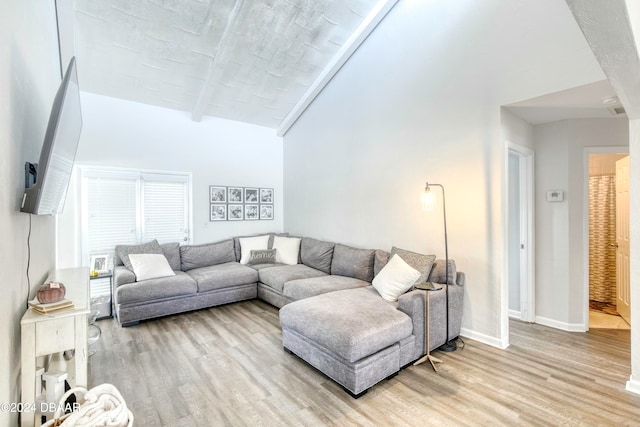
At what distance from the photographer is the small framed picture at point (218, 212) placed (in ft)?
16.7

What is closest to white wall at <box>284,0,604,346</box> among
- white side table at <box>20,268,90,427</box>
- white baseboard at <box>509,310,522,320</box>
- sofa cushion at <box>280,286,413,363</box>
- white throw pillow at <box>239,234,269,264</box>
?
white baseboard at <box>509,310,522,320</box>

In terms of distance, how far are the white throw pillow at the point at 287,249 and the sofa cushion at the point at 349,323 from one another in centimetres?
211

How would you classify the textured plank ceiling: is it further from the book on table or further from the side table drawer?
the side table drawer

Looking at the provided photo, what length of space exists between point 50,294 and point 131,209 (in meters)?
3.13

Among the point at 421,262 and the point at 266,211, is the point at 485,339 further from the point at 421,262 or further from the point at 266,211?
the point at 266,211

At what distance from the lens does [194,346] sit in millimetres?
2936

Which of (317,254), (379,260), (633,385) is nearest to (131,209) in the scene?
(317,254)

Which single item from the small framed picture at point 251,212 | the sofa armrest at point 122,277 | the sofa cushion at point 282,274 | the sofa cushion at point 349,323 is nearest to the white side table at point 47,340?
the sofa cushion at point 349,323

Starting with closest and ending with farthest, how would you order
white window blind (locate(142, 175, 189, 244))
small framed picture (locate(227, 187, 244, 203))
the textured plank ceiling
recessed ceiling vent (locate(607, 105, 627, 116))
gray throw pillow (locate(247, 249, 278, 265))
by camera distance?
recessed ceiling vent (locate(607, 105, 627, 116)) < the textured plank ceiling < white window blind (locate(142, 175, 189, 244)) < gray throw pillow (locate(247, 249, 278, 265)) < small framed picture (locate(227, 187, 244, 203))

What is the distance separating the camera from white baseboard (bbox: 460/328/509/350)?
282cm

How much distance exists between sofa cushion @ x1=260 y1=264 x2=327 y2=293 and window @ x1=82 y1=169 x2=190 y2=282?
1.60m

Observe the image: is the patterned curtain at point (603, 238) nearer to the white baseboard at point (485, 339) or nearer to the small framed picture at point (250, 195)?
the white baseboard at point (485, 339)

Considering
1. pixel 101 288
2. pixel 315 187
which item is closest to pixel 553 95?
pixel 315 187

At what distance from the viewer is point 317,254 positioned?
4.54 meters
